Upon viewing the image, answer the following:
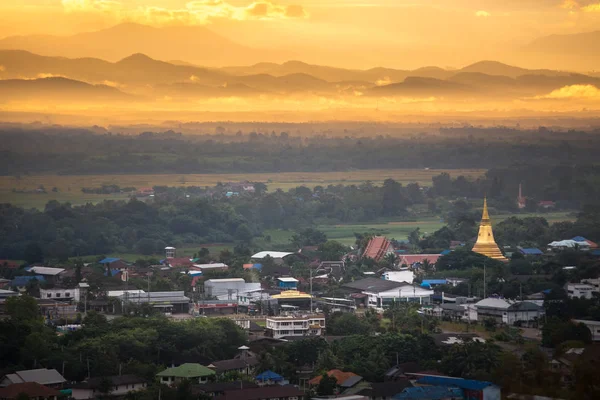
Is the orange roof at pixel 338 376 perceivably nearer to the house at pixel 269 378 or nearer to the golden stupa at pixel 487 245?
the house at pixel 269 378

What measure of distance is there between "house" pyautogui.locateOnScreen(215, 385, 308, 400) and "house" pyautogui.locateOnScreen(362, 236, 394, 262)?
12.7m

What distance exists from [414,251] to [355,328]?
972 cm

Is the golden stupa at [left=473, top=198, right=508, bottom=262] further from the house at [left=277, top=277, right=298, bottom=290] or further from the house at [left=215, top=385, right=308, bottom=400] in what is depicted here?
the house at [left=215, top=385, right=308, bottom=400]

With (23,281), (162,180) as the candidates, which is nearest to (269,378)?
(23,281)

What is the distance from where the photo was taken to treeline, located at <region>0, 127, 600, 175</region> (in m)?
44.2

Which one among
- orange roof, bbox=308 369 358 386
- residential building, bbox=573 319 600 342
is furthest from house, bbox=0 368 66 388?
residential building, bbox=573 319 600 342

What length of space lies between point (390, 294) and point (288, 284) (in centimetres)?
254

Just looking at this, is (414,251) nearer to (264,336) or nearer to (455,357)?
(264,336)

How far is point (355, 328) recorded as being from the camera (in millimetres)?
19938

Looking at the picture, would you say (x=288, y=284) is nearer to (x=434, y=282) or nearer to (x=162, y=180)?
(x=434, y=282)

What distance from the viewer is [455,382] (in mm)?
15961

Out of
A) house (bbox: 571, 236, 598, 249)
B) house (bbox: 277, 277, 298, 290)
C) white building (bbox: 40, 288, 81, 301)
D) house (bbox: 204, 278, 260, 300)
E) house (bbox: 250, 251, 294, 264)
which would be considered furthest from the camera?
house (bbox: 571, 236, 598, 249)

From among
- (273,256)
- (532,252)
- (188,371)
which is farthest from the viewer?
(532,252)

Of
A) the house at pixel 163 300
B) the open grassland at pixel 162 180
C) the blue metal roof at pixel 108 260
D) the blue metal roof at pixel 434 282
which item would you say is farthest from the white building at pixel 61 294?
the open grassland at pixel 162 180
